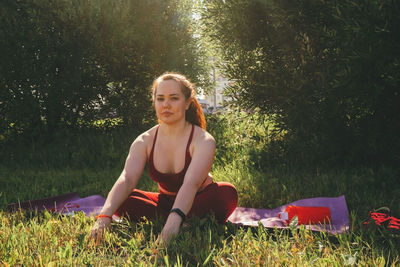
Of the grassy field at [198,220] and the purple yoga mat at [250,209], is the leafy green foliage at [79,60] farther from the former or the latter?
the purple yoga mat at [250,209]

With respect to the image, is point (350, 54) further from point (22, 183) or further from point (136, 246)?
point (22, 183)

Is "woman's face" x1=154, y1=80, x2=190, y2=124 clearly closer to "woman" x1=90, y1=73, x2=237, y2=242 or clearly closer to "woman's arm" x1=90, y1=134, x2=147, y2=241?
"woman" x1=90, y1=73, x2=237, y2=242

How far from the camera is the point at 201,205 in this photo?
3348mm

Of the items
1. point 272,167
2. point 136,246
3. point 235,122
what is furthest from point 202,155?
point 235,122

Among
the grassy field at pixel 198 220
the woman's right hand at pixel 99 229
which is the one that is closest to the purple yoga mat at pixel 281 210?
the grassy field at pixel 198 220

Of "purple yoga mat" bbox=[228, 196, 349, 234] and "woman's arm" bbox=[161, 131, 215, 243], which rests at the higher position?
"woman's arm" bbox=[161, 131, 215, 243]

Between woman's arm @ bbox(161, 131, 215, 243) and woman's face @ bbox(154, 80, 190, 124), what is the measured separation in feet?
1.01

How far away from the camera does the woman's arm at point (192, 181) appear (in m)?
2.80

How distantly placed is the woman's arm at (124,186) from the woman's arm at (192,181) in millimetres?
508

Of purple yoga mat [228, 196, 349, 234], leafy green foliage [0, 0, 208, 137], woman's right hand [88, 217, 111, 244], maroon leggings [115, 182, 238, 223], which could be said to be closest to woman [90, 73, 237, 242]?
maroon leggings [115, 182, 238, 223]

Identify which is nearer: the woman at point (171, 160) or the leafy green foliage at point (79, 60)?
the woman at point (171, 160)

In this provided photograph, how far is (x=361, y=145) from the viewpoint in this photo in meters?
4.92

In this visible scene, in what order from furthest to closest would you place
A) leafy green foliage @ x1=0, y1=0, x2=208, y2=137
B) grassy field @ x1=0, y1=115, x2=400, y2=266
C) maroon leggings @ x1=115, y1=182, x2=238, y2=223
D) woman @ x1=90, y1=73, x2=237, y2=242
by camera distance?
leafy green foliage @ x1=0, y1=0, x2=208, y2=137 < maroon leggings @ x1=115, y1=182, x2=238, y2=223 < woman @ x1=90, y1=73, x2=237, y2=242 < grassy field @ x1=0, y1=115, x2=400, y2=266

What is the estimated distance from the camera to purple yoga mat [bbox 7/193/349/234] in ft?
10.9
